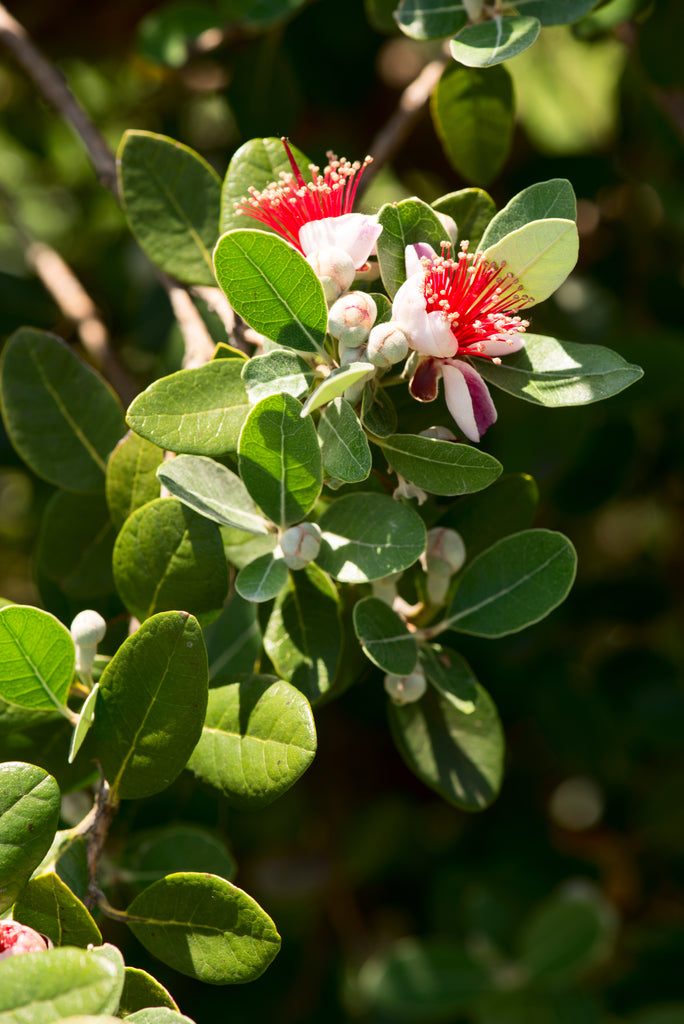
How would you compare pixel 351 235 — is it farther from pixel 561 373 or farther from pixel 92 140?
pixel 92 140

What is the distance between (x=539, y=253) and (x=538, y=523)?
114 centimetres

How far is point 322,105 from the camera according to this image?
2.23 meters

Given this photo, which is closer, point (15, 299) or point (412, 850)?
point (15, 299)

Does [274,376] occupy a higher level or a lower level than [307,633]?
higher

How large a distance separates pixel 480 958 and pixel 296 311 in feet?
4.98

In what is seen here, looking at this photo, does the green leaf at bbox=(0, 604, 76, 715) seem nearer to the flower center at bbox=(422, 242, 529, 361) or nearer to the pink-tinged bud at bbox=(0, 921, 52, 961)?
the pink-tinged bud at bbox=(0, 921, 52, 961)

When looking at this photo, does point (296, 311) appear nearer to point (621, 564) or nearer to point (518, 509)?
point (518, 509)

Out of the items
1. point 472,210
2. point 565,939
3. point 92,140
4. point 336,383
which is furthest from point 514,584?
point 565,939

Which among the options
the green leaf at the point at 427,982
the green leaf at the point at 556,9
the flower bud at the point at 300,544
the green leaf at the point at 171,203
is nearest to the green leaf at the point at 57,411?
the green leaf at the point at 171,203

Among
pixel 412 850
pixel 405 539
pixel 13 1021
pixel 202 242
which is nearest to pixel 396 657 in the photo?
pixel 405 539

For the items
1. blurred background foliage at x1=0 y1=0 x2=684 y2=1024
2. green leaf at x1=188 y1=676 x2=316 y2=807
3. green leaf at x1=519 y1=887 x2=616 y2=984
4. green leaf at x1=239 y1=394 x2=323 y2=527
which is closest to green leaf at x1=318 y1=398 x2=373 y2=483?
green leaf at x1=239 y1=394 x2=323 y2=527

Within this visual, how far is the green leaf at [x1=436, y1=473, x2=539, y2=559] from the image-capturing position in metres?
1.16

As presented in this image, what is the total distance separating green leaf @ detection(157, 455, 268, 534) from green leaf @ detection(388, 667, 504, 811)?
0.37 m

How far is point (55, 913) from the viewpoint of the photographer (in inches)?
35.3
